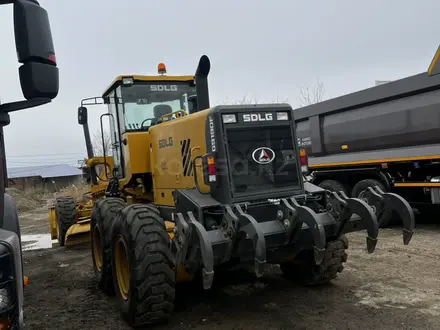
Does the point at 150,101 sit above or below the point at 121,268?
above

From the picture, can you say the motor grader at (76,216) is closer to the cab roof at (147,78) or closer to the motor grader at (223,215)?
the cab roof at (147,78)

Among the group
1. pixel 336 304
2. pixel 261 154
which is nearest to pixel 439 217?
pixel 336 304

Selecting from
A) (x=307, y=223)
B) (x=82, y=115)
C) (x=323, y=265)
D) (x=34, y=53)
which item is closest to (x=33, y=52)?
(x=34, y=53)

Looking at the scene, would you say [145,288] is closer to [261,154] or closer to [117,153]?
[261,154]

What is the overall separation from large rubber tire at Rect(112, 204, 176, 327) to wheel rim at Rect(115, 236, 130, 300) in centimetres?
34

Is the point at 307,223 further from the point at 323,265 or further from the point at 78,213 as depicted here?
the point at 78,213

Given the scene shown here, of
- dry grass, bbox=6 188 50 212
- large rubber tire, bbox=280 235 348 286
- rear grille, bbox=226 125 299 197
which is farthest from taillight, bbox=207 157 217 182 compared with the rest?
dry grass, bbox=6 188 50 212

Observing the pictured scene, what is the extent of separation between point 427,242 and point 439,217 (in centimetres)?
276

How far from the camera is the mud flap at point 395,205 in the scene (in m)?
3.93

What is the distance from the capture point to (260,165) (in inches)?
166

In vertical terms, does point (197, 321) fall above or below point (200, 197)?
below

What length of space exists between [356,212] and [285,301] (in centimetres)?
133

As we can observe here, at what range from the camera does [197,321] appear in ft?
13.5

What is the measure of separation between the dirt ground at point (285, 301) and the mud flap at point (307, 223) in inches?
31.7
